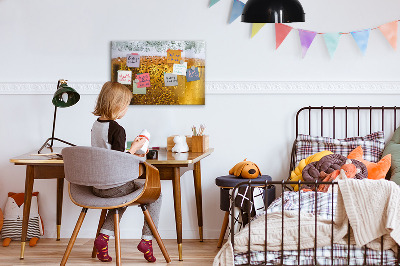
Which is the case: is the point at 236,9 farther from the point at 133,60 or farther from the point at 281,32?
the point at 133,60

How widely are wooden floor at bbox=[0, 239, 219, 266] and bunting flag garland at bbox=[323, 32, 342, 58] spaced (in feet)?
5.23

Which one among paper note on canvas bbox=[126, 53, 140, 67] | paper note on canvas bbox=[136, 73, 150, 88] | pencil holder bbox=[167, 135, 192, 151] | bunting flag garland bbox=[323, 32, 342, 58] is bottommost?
pencil holder bbox=[167, 135, 192, 151]

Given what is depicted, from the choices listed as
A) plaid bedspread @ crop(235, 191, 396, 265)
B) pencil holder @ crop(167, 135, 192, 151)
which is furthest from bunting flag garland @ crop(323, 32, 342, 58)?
plaid bedspread @ crop(235, 191, 396, 265)

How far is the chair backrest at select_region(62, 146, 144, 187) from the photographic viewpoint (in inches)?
128

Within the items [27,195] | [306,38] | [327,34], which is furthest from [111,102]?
[327,34]

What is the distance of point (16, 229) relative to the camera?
4.33 metres

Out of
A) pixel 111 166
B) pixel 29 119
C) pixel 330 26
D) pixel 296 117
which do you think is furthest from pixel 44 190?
pixel 330 26

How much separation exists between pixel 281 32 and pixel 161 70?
898 millimetres

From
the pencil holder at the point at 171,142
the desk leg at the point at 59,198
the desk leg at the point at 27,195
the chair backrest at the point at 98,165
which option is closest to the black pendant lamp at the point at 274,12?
the chair backrest at the point at 98,165

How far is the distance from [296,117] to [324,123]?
0.70 ft

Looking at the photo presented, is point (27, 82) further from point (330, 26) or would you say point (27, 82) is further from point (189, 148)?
point (330, 26)

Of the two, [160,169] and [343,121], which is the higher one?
[343,121]

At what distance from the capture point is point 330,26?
4348 millimetres

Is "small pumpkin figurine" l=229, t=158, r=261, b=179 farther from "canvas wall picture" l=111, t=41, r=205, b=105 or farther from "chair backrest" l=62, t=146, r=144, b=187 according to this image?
"chair backrest" l=62, t=146, r=144, b=187
